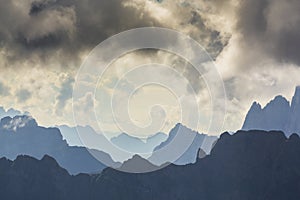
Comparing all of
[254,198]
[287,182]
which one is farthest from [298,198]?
[254,198]

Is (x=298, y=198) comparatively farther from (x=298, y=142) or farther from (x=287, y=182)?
(x=298, y=142)

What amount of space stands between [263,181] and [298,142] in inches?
864

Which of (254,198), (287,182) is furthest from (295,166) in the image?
(254,198)

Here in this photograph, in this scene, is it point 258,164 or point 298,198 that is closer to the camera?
point 298,198

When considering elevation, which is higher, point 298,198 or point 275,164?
point 275,164

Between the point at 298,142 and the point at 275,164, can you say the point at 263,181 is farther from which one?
the point at 298,142

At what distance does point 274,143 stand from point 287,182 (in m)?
17.5

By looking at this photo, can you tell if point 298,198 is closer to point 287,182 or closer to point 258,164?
point 287,182

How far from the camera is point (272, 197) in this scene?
191625mm

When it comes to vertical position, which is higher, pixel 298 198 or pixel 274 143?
pixel 274 143

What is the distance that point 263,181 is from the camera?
197 meters

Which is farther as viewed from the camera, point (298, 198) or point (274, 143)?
point (274, 143)

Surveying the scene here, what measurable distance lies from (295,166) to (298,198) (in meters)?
12.8

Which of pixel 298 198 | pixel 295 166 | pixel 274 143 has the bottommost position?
pixel 298 198
